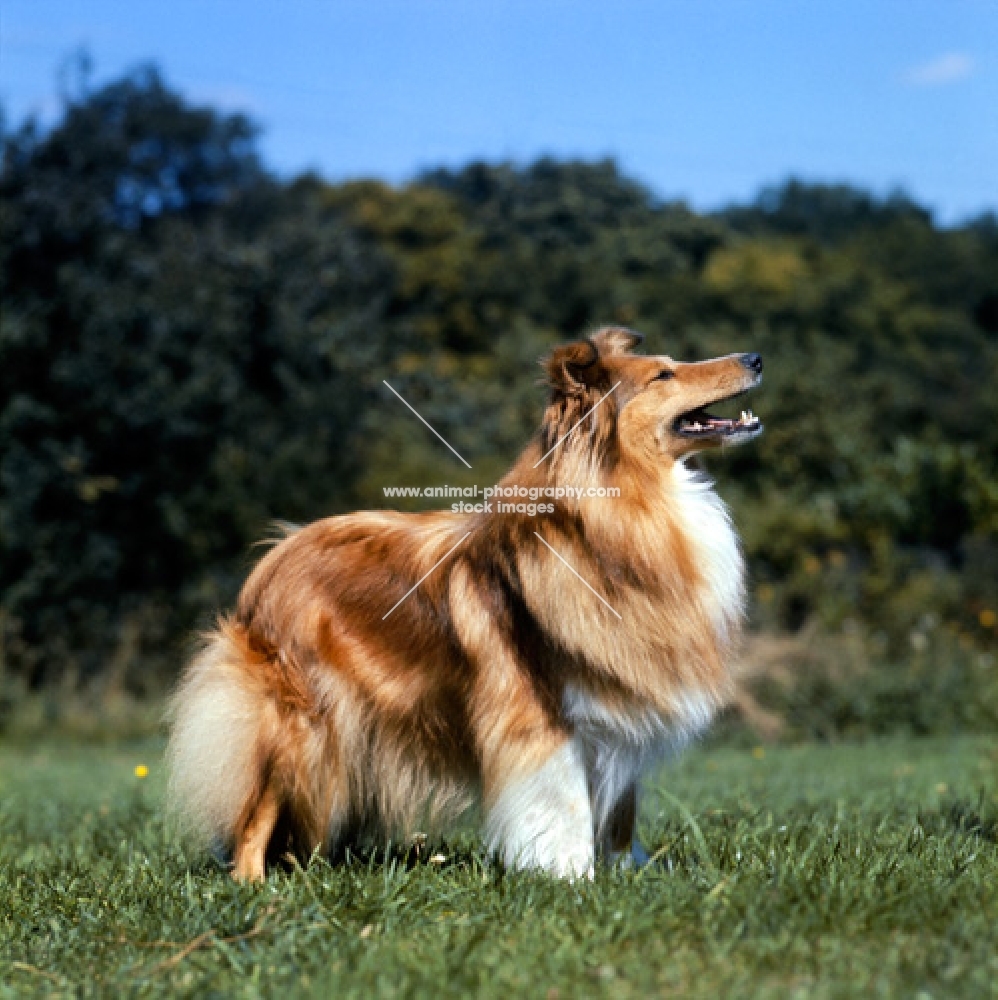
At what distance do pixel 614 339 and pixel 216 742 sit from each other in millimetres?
2358

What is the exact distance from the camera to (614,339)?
5051 mm

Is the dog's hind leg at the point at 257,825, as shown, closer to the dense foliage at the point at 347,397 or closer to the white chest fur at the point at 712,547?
the white chest fur at the point at 712,547

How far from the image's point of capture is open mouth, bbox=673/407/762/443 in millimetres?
4852

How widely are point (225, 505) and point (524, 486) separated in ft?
37.0

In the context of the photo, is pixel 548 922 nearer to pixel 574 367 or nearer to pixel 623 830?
pixel 623 830

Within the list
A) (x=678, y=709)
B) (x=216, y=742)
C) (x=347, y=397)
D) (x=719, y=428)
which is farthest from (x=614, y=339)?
(x=347, y=397)

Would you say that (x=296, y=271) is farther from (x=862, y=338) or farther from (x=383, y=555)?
(x=862, y=338)

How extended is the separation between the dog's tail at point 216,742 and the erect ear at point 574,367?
5.79 feet

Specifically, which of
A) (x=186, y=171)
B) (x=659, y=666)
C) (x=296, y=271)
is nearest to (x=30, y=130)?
(x=296, y=271)

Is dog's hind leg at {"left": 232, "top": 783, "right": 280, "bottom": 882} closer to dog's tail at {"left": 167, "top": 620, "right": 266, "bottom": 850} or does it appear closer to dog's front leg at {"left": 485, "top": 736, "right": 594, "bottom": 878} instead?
dog's tail at {"left": 167, "top": 620, "right": 266, "bottom": 850}

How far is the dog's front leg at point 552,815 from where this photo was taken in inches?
178

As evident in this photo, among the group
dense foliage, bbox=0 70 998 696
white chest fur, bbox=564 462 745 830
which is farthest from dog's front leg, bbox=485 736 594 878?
dense foliage, bbox=0 70 998 696

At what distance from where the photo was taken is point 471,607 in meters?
4.76

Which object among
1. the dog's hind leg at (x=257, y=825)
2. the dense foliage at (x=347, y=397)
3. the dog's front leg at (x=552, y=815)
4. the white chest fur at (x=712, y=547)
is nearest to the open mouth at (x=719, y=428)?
the white chest fur at (x=712, y=547)
